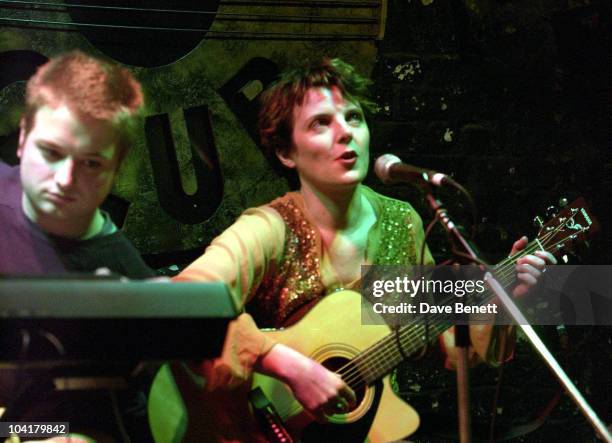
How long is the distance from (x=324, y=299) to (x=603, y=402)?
144 cm

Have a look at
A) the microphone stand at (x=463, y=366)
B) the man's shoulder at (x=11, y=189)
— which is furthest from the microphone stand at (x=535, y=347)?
the man's shoulder at (x=11, y=189)

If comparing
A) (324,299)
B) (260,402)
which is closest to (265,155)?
(324,299)

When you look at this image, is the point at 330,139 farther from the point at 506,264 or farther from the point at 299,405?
the point at 299,405

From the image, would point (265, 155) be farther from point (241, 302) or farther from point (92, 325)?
point (92, 325)

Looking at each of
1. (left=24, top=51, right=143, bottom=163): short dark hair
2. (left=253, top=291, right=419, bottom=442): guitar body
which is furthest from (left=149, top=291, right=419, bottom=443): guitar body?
(left=24, top=51, right=143, bottom=163): short dark hair

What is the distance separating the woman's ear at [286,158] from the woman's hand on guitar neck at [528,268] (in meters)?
0.82

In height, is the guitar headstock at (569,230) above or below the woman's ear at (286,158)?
below

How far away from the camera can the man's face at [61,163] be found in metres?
2.19

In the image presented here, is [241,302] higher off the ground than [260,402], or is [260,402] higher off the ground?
[241,302]

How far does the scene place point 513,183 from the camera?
3.27 metres

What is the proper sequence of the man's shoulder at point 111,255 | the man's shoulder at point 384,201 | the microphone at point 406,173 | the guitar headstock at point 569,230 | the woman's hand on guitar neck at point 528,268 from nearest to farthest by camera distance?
the microphone at point 406,173, the man's shoulder at point 111,255, the woman's hand on guitar neck at point 528,268, the guitar headstock at point 569,230, the man's shoulder at point 384,201

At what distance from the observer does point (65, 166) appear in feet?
7.19

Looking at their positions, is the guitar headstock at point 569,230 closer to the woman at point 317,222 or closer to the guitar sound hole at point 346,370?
the woman at point 317,222

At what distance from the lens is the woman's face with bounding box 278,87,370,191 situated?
2717mm
